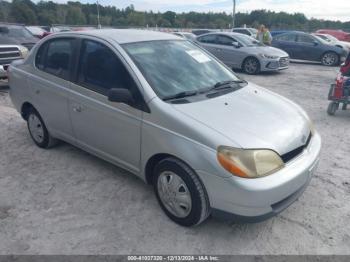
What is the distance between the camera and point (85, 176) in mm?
4047

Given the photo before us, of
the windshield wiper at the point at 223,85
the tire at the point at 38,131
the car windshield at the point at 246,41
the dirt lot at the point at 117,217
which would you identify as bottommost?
the dirt lot at the point at 117,217

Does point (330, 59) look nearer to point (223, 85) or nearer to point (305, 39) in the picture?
point (305, 39)

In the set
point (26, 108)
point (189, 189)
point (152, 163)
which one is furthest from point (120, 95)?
point (26, 108)

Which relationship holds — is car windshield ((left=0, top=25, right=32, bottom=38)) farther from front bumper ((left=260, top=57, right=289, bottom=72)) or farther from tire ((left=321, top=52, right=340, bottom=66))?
tire ((left=321, top=52, right=340, bottom=66))

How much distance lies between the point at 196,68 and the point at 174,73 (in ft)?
1.22

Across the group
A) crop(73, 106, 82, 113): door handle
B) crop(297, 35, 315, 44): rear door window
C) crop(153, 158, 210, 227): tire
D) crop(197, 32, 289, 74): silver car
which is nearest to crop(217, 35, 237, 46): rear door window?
crop(197, 32, 289, 74): silver car

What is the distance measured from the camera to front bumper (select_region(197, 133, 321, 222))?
2.59m

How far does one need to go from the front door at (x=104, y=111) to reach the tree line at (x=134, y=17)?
154ft

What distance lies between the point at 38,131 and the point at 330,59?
13.6 m

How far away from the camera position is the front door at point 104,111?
3281 mm

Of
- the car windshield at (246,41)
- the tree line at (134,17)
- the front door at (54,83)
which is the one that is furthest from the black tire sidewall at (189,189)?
the tree line at (134,17)

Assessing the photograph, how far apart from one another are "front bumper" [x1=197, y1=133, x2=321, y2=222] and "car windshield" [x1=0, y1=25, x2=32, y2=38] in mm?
9931

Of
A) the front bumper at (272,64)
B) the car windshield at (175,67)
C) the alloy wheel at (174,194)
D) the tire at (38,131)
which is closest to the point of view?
the alloy wheel at (174,194)

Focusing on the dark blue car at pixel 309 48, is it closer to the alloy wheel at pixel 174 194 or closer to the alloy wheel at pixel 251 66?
the alloy wheel at pixel 251 66
